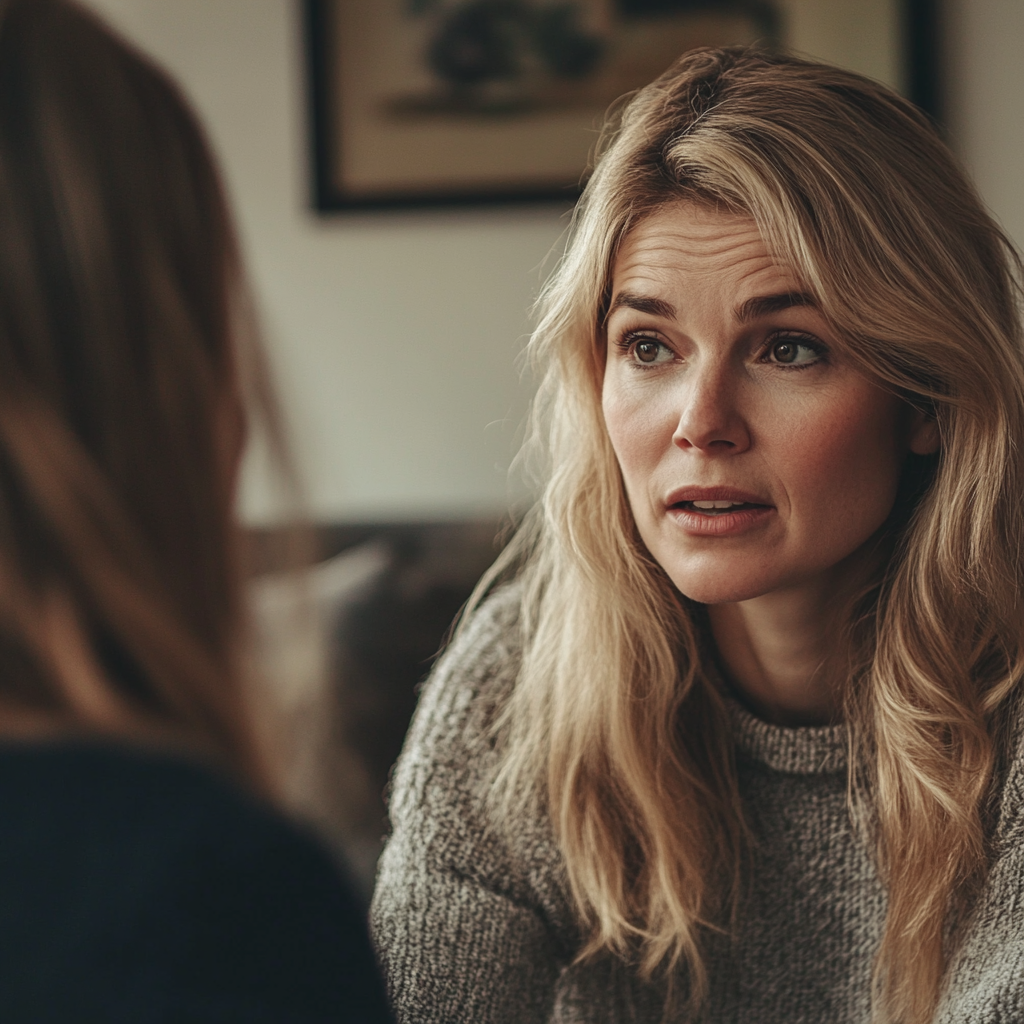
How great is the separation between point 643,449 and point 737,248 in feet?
0.59

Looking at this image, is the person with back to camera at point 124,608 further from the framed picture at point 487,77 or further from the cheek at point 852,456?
the framed picture at point 487,77

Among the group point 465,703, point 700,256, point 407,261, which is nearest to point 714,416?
point 700,256

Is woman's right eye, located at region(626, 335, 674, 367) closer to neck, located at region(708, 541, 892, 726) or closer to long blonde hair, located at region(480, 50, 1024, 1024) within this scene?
long blonde hair, located at region(480, 50, 1024, 1024)

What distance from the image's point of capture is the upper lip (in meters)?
0.89

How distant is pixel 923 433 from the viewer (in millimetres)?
927

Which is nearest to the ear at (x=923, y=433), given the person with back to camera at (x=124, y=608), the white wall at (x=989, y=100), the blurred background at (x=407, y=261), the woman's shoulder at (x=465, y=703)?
the woman's shoulder at (x=465, y=703)

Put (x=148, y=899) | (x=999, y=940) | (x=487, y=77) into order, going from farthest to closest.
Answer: (x=487, y=77) → (x=999, y=940) → (x=148, y=899)

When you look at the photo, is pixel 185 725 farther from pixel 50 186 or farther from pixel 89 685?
pixel 50 186

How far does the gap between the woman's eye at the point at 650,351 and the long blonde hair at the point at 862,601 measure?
6 cm

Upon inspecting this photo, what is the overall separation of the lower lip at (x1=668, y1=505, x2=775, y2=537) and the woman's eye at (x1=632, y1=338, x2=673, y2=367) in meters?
0.13

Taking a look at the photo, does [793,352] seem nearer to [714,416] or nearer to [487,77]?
[714,416]

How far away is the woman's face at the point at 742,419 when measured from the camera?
2.86 ft

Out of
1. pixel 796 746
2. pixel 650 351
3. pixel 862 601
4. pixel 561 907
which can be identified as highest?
pixel 650 351

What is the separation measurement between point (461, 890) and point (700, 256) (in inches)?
22.2
